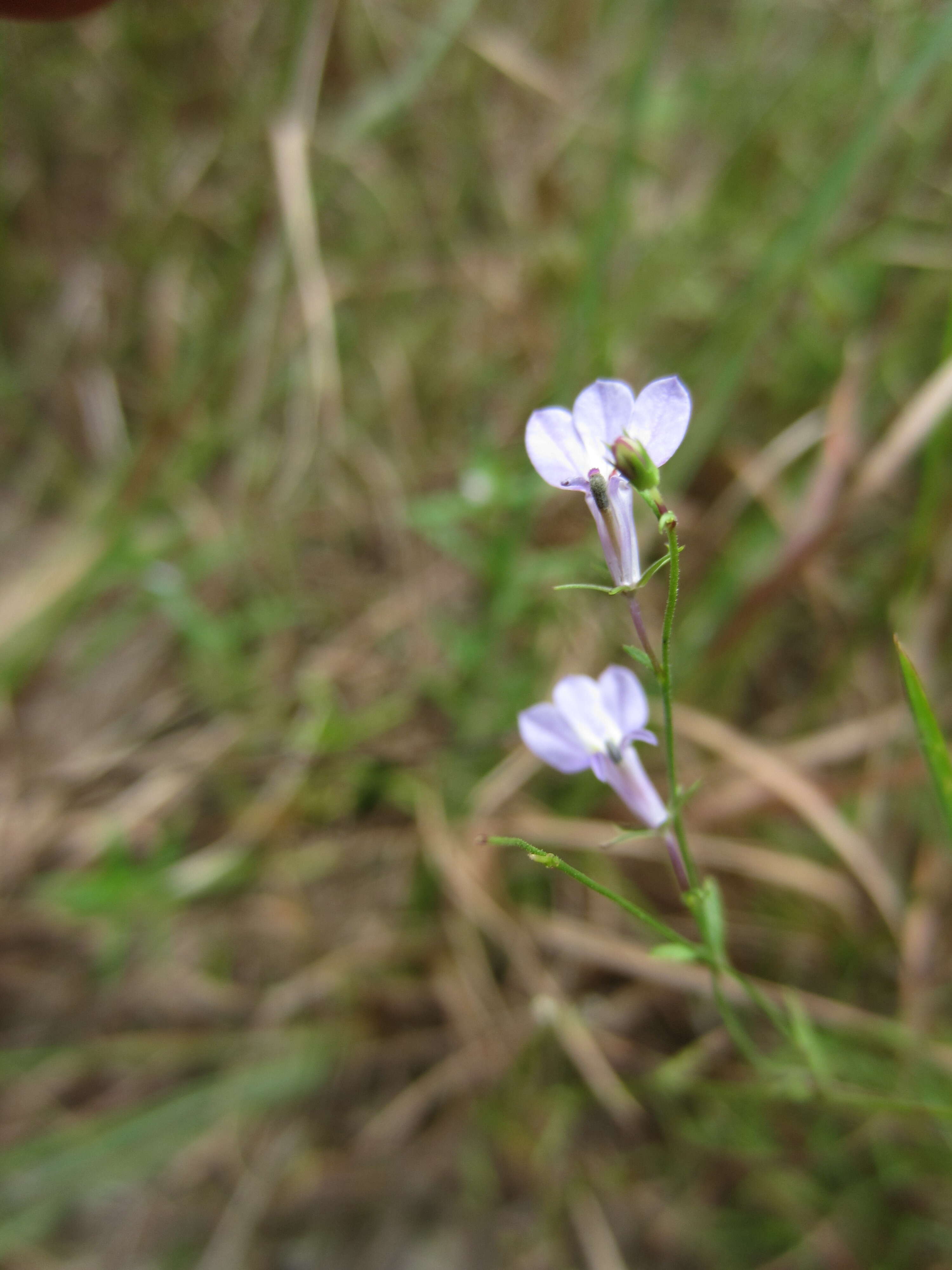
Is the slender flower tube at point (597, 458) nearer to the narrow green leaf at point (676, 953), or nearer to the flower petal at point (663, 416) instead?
the flower petal at point (663, 416)

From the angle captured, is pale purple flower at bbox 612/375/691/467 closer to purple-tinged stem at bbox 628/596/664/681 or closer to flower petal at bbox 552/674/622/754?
purple-tinged stem at bbox 628/596/664/681

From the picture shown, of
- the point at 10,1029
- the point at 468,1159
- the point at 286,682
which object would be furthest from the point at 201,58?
the point at 468,1159

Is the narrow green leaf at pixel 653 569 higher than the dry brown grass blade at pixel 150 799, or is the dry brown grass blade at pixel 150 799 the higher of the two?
the dry brown grass blade at pixel 150 799

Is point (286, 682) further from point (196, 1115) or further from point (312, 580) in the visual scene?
point (196, 1115)

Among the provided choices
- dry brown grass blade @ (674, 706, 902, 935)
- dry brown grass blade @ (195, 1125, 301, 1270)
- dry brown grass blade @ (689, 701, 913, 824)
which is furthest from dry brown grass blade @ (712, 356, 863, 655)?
dry brown grass blade @ (195, 1125, 301, 1270)

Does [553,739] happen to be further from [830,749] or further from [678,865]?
[830,749]

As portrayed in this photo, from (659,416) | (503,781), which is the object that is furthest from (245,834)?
(659,416)

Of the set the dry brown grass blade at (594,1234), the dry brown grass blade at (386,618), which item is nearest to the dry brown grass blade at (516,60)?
the dry brown grass blade at (386,618)
